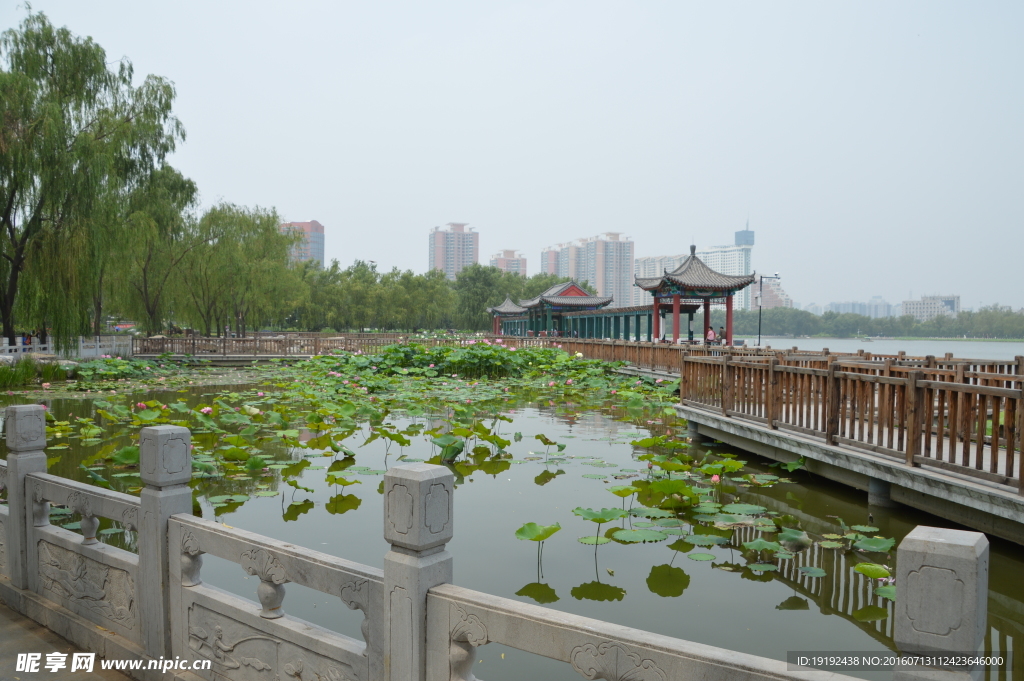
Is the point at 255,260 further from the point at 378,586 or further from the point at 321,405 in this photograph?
the point at 378,586

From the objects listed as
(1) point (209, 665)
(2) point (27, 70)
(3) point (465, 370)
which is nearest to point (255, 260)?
(2) point (27, 70)

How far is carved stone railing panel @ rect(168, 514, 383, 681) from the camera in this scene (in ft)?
6.68

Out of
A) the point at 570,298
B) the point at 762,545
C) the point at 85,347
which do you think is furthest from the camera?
the point at 570,298

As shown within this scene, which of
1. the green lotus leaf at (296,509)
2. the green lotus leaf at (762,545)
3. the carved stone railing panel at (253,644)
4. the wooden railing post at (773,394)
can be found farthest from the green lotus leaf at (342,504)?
the wooden railing post at (773,394)

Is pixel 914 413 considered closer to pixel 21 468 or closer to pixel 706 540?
pixel 706 540

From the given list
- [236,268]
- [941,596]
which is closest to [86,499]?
[941,596]

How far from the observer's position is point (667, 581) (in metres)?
3.91

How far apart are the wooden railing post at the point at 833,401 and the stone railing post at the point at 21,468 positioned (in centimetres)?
537

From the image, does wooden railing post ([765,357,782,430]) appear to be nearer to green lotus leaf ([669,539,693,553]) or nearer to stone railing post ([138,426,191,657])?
green lotus leaf ([669,539,693,553])

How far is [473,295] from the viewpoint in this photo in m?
59.6

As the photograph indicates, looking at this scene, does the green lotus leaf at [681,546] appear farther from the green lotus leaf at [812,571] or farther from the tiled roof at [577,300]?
the tiled roof at [577,300]

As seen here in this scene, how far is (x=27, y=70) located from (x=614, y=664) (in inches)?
778

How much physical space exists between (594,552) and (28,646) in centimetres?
302

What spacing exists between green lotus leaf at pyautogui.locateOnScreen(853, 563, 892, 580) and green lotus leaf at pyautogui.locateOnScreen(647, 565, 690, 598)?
3.12ft
